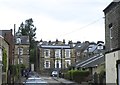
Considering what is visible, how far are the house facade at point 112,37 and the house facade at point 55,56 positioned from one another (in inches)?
3584

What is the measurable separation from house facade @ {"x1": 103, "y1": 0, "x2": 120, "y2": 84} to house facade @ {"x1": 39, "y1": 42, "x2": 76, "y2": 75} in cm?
9104

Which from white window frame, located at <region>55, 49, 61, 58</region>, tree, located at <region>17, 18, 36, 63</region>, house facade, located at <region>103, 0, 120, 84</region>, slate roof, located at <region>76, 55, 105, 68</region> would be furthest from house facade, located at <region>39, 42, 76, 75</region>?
house facade, located at <region>103, 0, 120, 84</region>

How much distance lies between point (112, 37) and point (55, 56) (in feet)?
312

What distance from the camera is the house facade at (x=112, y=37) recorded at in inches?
1043

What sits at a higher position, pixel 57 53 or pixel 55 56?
pixel 57 53

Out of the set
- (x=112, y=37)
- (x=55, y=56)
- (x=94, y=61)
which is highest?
(x=112, y=37)

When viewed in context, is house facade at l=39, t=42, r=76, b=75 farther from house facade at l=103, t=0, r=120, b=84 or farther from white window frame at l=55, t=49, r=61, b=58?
house facade at l=103, t=0, r=120, b=84

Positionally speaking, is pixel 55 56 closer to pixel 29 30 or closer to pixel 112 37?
pixel 29 30

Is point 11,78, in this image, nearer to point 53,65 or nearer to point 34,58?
point 53,65

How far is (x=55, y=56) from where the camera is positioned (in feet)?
404

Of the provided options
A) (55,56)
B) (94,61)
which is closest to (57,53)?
(55,56)

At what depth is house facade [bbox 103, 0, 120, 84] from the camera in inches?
1043

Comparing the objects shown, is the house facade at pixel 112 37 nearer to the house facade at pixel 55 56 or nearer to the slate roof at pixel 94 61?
the slate roof at pixel 94 61

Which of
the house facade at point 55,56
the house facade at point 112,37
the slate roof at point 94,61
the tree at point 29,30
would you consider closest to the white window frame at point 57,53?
the house facade at point 55,56
